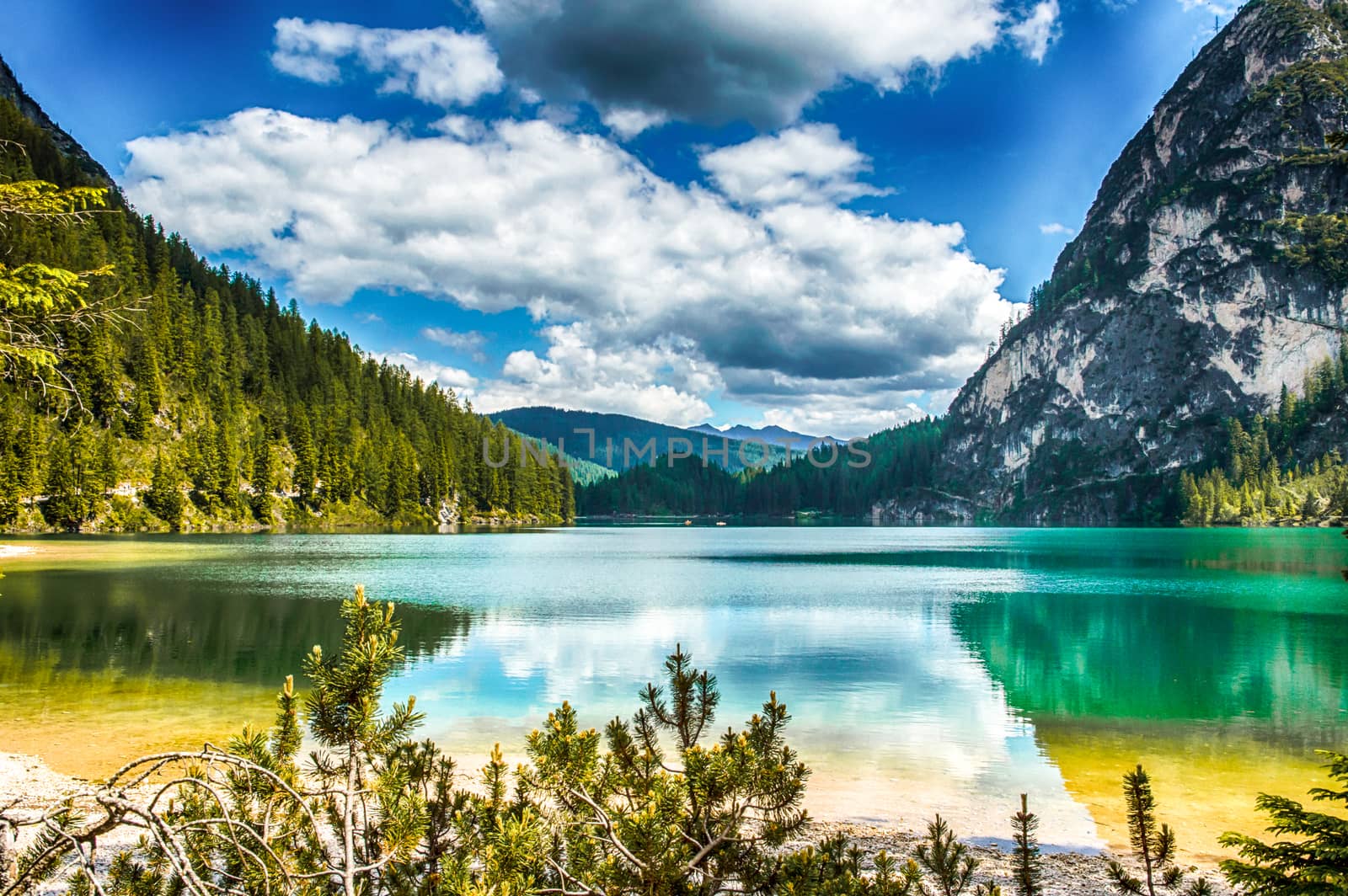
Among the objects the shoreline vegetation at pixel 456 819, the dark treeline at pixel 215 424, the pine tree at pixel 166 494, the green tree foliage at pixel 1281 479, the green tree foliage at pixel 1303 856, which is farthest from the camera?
the green tree foliage at pixel 1281 479

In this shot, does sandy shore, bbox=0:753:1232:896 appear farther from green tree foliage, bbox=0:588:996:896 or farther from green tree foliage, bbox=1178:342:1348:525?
green tree foliage, bbox=1178:342:1348:525

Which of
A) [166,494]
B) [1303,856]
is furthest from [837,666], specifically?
[166,494]

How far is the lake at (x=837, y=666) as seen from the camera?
15547 millimetres

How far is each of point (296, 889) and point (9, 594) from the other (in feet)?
149

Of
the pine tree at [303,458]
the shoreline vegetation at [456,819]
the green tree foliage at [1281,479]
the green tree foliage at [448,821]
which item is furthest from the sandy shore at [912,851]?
the green tree foliage at [1281,479]

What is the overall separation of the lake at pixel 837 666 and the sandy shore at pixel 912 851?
3.28 ft

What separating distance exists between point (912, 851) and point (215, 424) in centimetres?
13251

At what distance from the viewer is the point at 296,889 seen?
374 centimetres

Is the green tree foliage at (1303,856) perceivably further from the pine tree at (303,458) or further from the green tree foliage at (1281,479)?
the green tree foliage at (1281,479)

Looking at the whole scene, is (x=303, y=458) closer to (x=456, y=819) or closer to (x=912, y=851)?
(x=912, y=851)

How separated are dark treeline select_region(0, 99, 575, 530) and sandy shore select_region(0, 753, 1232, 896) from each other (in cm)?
6609

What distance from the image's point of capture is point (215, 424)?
398 ft

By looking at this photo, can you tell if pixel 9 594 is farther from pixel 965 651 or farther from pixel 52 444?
pixel 52 444

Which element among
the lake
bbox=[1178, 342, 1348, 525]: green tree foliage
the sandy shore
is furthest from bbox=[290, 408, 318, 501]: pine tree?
bbox=[1178, 342, 1348, 525]: green tree foliage
